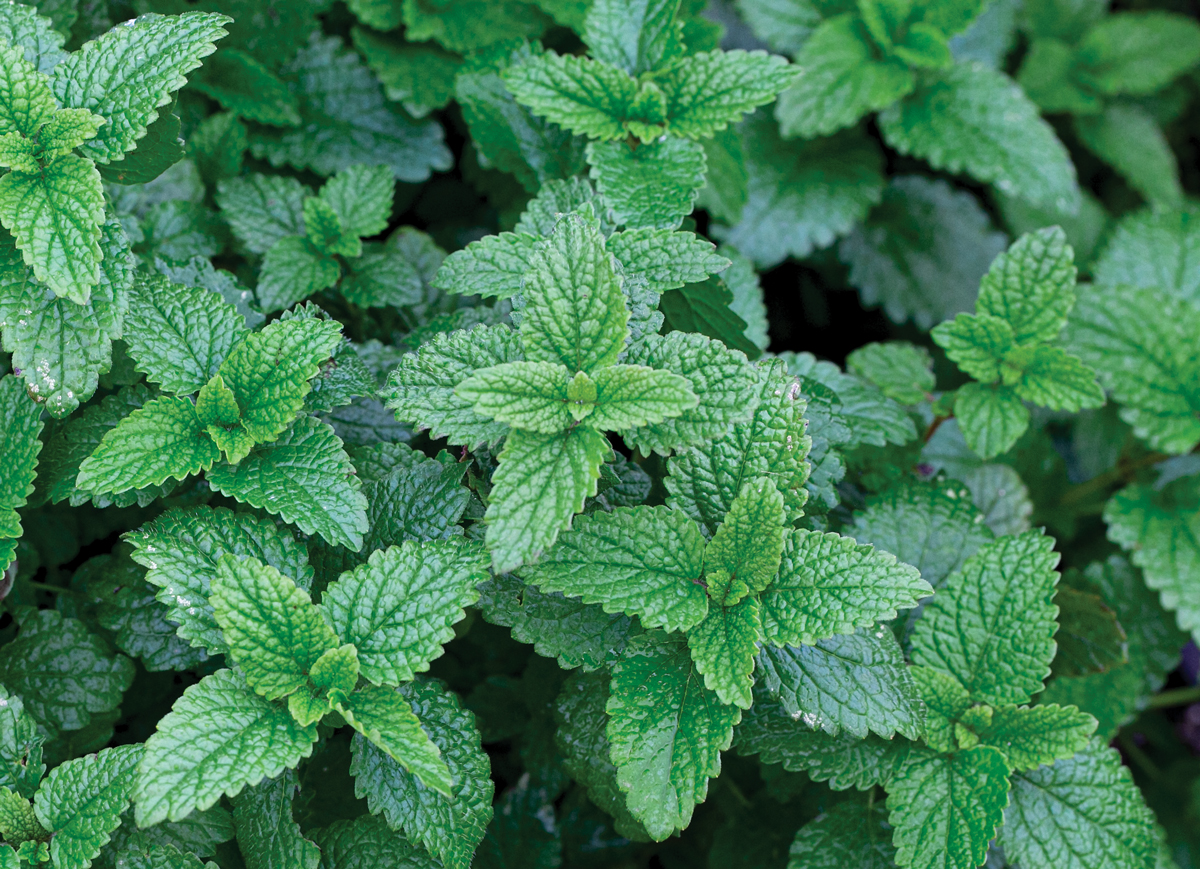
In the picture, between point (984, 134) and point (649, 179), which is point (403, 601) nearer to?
point (649, 179)

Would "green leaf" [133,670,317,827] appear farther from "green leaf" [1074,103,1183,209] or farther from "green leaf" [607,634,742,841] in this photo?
"green leaf" [1074,103,1183,209]

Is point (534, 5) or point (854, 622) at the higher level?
point (534, 5)

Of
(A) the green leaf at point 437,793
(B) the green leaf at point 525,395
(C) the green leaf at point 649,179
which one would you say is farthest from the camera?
(C) the green leaf at point 649,179

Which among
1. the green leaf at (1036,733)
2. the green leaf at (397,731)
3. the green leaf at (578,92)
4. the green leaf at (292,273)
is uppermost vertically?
the green leaf at (578,92)

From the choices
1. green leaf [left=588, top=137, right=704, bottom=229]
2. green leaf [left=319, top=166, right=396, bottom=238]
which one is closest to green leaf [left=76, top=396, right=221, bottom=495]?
green leaf [left=319, top=166, right=396, bottom=238]

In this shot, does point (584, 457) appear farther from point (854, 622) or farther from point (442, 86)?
point (442, 86)

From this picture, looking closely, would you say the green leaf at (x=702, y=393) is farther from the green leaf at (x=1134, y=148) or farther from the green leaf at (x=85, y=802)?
the green leaf at (x=1134, y=148)

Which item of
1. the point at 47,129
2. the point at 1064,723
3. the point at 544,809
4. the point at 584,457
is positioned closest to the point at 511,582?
the point at 584,457

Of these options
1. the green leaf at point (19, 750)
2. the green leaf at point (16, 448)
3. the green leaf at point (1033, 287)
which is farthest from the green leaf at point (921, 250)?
the green leaf at point (19, 750)
